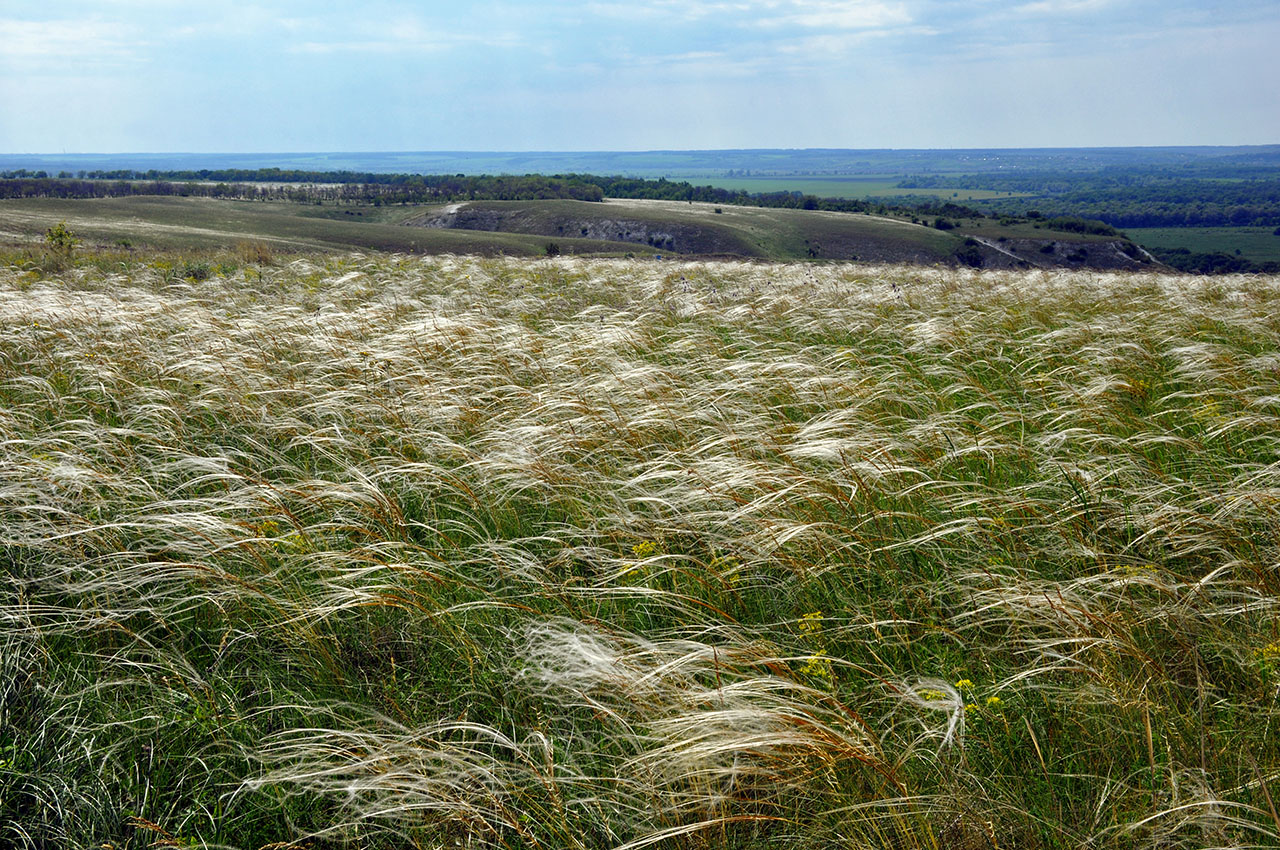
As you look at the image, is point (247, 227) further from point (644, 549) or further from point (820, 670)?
point (820, 670)

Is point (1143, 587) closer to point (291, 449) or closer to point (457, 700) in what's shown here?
point (457, 700)

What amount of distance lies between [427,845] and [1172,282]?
12.7 meters

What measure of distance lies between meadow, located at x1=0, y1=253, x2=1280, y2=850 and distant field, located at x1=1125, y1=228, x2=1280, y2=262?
141604mm

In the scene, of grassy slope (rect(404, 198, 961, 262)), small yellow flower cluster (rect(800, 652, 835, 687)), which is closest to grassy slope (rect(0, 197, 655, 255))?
grassy slope (rect(404, 198, 961, 262))

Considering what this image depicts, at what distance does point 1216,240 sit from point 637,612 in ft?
567

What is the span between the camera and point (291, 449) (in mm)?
3812

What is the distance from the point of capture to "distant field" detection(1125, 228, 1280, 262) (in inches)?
4719

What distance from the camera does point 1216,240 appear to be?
5290 inches

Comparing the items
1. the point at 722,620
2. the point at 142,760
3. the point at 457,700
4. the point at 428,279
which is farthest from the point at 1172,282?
the point at 142,760

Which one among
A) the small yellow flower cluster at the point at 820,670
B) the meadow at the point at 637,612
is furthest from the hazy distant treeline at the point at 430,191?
the small yellow flower cluster at the point at 820,670

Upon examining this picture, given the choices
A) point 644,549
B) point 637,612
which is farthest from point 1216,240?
point 637,612

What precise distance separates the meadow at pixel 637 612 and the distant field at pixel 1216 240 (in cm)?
14160

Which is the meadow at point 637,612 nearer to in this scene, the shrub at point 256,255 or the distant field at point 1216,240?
the shrub at point 256,255

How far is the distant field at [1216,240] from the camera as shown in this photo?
120 meters
